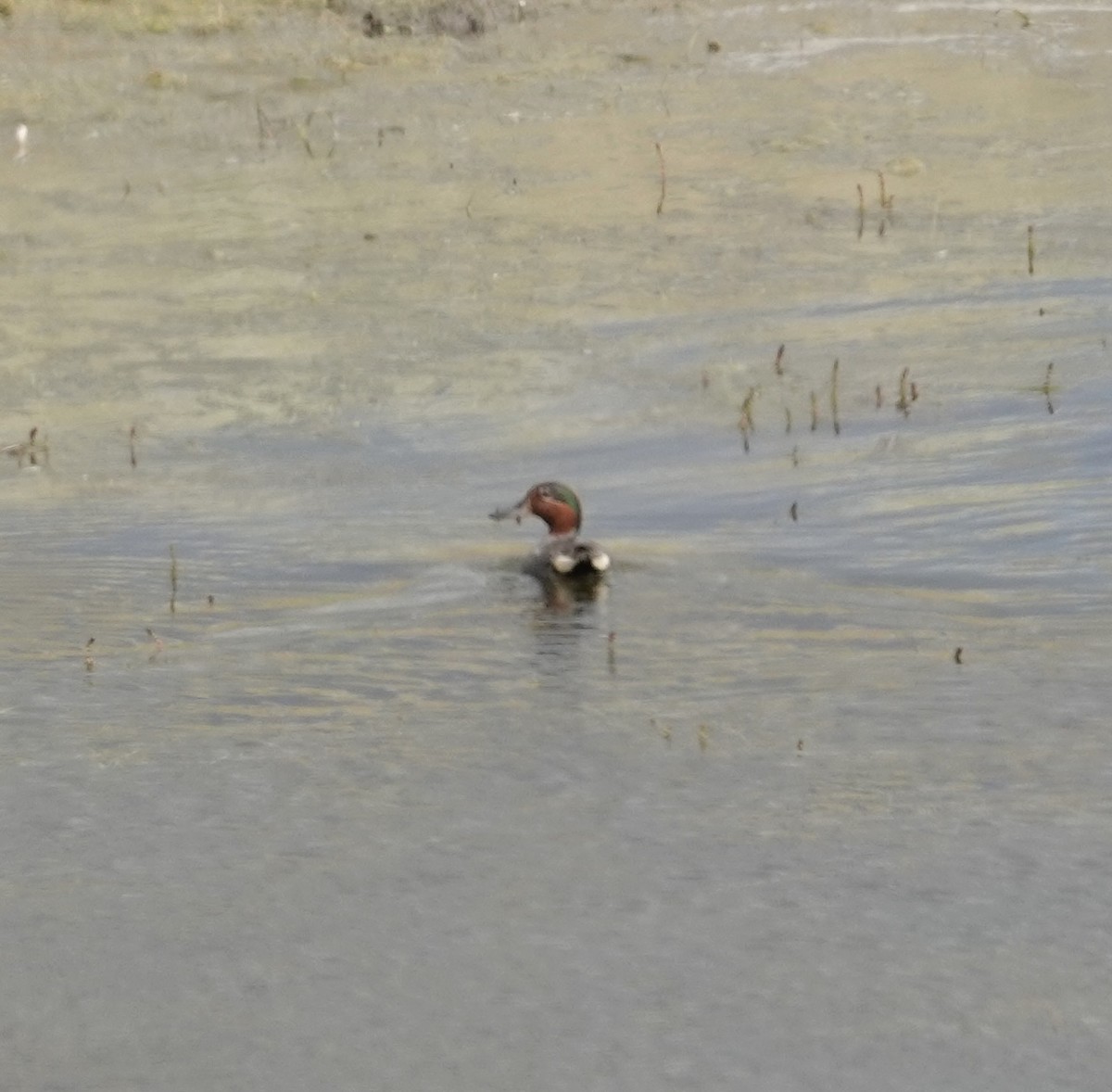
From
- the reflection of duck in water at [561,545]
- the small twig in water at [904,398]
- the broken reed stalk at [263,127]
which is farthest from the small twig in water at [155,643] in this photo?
the broken reed stalk at [263,127]

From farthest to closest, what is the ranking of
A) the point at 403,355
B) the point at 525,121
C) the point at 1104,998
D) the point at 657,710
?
the point at 525,121 → the point at 403,355 → the point at 657,710 → the point at 1104,998

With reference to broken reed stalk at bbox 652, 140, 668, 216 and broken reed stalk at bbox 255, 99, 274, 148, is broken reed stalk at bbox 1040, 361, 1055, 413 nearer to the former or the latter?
broken reed stalk at bbox 652, 140, 668, 216

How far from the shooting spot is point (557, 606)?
26.7 feet

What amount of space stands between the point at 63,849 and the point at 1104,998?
2304 mm

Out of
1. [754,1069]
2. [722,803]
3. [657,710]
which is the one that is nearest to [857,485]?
[657,710]

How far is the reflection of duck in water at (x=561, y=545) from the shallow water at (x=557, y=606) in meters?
0.09

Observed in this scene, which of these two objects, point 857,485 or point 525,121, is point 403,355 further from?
point 525,121

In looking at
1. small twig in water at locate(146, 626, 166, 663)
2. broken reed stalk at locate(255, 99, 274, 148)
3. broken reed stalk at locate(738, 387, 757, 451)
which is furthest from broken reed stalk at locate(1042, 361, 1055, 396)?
broken reed stalk at locate(255, 99, 274, 148)

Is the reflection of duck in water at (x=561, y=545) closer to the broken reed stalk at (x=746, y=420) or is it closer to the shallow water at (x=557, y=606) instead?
the shallow water at (x=557, y=606)

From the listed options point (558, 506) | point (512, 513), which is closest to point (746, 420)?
point (512, 513)

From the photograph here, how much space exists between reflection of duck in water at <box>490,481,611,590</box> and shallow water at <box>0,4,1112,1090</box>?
9cm

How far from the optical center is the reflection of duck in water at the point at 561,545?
328 inches

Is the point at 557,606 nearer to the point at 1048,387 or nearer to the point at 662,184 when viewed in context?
the point at 1048,387

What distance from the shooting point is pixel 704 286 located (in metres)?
12.2
